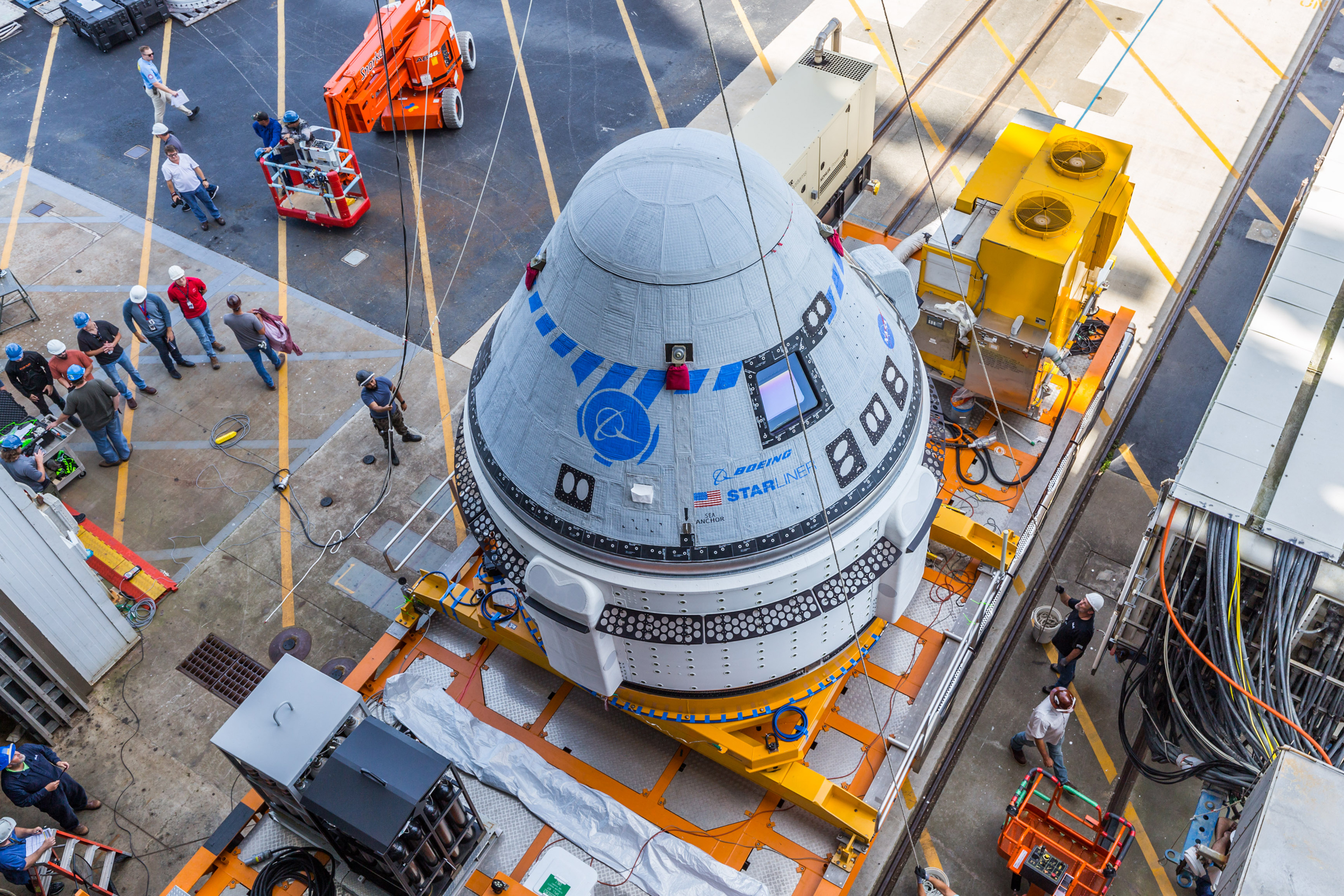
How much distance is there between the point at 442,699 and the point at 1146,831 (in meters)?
8.04

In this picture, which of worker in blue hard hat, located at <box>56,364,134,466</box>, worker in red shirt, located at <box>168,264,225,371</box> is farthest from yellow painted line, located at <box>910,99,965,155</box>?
worker in blue hard hat, located at <box>56,364,134,466</box>

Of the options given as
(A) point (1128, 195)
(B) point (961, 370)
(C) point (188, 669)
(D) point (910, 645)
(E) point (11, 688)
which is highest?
(A) point (1128, 195)

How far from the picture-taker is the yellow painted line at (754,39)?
21.1 m

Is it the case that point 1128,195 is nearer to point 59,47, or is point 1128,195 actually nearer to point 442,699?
point 442,699

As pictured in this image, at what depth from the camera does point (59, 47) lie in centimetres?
2311

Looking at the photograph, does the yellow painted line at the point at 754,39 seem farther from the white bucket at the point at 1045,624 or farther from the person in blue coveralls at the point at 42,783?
the person in blue coveralls at the point at 42,783

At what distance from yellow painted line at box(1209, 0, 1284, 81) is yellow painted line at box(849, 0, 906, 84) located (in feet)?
23.1

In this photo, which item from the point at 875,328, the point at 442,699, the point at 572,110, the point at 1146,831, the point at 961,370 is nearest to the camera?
the point at 875,328

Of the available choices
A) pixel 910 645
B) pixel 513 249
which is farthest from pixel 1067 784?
pixel 513 249

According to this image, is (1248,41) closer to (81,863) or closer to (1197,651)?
(1197,651)

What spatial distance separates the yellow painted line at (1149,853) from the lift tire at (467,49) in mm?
18211

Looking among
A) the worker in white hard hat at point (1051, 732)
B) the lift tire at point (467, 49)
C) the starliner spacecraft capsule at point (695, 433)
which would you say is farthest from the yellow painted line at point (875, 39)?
the starliner spacecraft capsule at point (695, 433)

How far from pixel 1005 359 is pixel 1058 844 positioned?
5577 mm

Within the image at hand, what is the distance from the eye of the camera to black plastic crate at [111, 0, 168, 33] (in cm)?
2270
